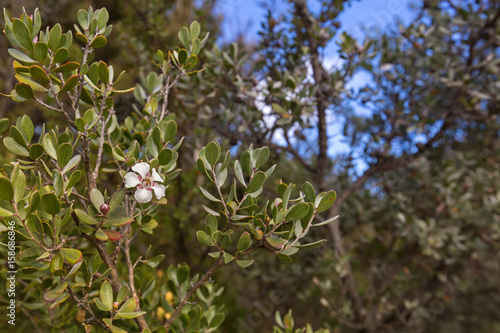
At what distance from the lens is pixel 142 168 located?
91cm

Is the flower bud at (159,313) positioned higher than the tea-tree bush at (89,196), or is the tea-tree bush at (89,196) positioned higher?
the tea-tree bush at (89,196)

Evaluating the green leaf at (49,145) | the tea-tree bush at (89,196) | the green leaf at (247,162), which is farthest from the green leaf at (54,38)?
the green leaf at (247,162)

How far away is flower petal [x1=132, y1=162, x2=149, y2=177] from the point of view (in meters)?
0.90

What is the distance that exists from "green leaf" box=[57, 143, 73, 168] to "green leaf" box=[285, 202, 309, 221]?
1.91 ft

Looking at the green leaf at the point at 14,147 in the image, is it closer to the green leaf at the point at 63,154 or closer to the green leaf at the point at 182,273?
the green leaf at the point at 63,154

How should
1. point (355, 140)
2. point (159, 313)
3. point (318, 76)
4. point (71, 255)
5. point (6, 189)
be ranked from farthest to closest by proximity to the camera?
point (355, 140)
point (318, 76)
point (159, 313)
point (71, 255)
point (6, 189)

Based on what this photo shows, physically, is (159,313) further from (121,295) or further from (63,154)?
(63,154)

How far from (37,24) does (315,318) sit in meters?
3.59

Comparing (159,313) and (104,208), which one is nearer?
(104,208)

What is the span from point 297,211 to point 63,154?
614 millimetres

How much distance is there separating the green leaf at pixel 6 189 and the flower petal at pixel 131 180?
243 millimetres

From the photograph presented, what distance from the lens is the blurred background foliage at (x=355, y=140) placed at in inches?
77.4

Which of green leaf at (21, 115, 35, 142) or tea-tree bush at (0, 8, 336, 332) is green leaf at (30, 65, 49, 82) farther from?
green leaf at (21, 115, 35, 142)

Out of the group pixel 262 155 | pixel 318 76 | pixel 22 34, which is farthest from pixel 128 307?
pixel 318 76
